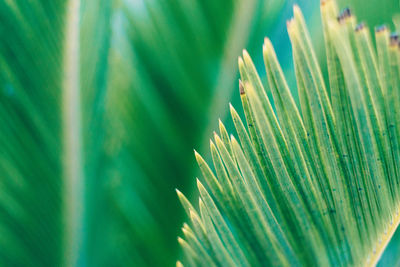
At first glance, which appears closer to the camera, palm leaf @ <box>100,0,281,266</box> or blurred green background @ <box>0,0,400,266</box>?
blurred green background @ <box>0,0,400,266</box>

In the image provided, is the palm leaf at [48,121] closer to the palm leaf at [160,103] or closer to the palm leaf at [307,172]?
the palm leaf at [160,103]

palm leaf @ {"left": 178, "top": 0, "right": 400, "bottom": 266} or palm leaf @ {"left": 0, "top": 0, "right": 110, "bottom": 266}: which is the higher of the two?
palm leaf @ {"left": 0, "top": 0, "right": 110, "bottom": 266}

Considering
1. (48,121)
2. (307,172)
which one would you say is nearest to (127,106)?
(48,121)

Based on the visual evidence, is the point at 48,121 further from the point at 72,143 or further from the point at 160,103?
the point at 160,103

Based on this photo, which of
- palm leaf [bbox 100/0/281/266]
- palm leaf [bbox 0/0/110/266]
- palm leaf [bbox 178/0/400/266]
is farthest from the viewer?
palm leaf [bbox 100/0/281/266]

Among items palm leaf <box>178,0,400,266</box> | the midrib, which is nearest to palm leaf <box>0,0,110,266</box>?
the midrib

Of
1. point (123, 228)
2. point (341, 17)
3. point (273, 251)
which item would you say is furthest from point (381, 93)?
point (123, 228)

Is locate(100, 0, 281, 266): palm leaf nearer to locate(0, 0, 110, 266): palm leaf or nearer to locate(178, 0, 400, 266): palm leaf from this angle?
locate(0, 0, 110, 266): palm leaf
